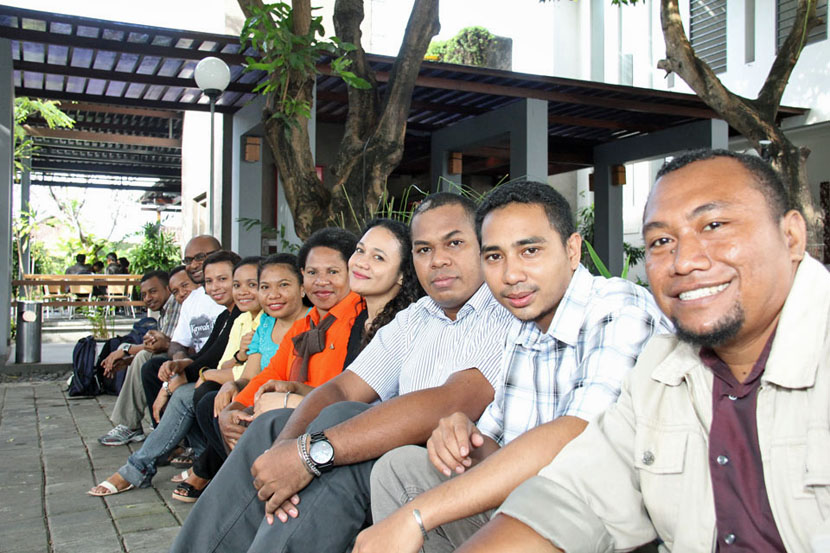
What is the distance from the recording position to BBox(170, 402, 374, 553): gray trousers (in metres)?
2.33

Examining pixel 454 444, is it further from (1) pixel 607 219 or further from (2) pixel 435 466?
(1) pixel 607 219

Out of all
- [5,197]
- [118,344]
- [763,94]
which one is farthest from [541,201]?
[5,197]

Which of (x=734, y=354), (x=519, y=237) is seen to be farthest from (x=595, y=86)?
(x=734, y=354)

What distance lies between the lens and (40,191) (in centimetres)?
2727

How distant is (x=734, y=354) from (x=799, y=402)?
170 millimetres

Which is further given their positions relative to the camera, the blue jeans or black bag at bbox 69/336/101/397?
black bag at bbox 69/336/101/397

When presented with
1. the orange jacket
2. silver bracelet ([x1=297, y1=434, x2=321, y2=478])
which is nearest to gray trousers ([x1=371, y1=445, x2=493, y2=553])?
silver bracelet ([x1=297, y1=434, x2=321, y2=478])

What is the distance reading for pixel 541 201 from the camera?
235 cm

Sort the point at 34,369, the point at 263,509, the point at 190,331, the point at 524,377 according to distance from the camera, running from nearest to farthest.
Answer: the point at 524,377 → the point at 263,509 → the point at 190,331 → the point at 34,369

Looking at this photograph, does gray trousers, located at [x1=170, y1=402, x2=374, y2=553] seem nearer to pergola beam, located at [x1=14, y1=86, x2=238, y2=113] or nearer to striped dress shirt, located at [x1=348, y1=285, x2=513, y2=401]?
striped dress shirt, located at [x1=348, y1=285, x2=513, y2=401]

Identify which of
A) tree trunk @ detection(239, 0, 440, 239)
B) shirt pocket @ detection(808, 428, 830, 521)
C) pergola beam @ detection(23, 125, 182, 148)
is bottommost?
shirt pocket @ detection(808, 428, 830, 521)

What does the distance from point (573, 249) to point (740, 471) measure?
3.43 ft

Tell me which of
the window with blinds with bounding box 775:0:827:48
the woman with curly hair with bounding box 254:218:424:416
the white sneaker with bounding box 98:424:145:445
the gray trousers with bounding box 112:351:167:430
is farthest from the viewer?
the window with blinds with bounding box 775:0:827:48

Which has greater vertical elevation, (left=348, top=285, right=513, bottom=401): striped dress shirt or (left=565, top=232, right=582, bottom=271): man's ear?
(left=565, top=232, right=582, bottom=271): man's ear
